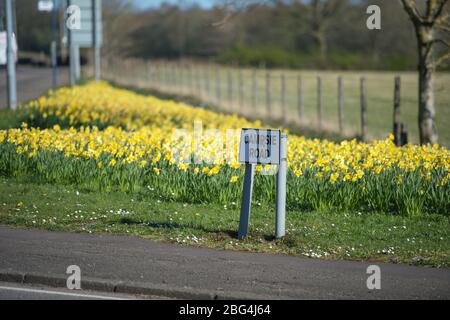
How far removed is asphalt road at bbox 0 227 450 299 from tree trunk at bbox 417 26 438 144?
1065 centimetres

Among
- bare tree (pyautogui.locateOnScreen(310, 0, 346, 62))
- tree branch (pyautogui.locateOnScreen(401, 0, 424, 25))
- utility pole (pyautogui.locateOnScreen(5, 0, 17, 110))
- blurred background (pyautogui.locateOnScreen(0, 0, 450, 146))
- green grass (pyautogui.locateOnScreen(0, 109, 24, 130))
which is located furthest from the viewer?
bare tree (pyautogui.locateOnScreen(310, 0, 346, 62))

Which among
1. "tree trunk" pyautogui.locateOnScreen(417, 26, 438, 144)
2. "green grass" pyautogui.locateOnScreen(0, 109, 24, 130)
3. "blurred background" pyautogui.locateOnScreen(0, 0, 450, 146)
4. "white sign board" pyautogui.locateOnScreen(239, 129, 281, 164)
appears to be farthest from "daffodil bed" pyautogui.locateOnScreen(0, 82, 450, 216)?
"blurred background" pyautogui.locateOnScreen(0, 0, 450, 146)

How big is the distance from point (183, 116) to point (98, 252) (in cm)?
1366

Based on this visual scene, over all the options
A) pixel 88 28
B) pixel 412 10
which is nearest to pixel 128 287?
pixel 412 10

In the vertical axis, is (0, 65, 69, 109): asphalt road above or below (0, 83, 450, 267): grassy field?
below

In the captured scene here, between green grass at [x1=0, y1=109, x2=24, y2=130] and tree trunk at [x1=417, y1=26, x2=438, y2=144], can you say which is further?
green grass at [x1=0, y1=109, x2=24, y2=130]

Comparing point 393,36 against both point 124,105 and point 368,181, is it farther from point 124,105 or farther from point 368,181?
point 368,181

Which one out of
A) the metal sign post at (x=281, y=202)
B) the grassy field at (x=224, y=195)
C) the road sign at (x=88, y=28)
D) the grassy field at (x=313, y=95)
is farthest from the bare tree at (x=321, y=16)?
the metal sign post at (x=281, y=202)

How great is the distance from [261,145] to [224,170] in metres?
3.13

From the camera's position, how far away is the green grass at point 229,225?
962 cm

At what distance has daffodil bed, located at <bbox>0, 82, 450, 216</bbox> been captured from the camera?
38.9 feet

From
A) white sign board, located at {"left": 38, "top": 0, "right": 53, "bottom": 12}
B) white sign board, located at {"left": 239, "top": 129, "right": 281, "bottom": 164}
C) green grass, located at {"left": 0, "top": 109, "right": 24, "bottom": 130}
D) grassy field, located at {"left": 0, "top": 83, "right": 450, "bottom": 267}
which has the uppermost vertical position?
white sign board, located at {"left": 38, "top": 0, "right": 53, "bottom": 12}

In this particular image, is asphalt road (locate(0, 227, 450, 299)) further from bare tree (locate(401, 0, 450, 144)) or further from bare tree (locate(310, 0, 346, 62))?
bare tree (locate(310, 0, 346, 62))
